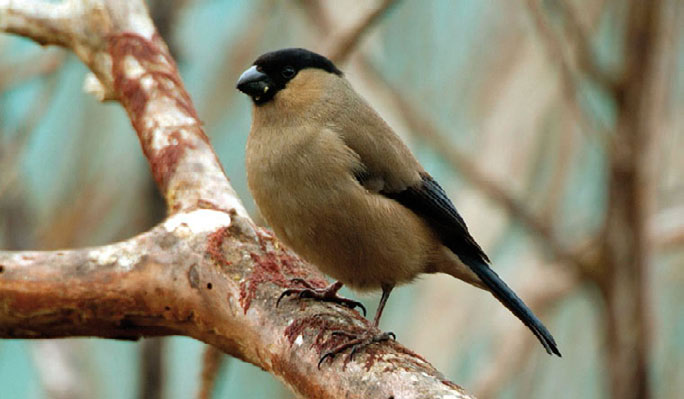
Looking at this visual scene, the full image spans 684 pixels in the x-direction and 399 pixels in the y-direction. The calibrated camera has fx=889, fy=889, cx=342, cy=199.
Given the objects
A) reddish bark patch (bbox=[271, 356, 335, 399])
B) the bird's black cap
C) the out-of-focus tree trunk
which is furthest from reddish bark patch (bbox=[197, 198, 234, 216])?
the out-of-focus tree trunk

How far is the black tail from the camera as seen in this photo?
311cm

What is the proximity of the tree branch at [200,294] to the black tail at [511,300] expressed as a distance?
1.99ft

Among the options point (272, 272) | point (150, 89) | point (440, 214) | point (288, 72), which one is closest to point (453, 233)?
point (440, 214)

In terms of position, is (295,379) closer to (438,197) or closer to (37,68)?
(438,197)

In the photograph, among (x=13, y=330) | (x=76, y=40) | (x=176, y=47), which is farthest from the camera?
(x=176, y=47)

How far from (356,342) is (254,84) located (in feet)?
4.01

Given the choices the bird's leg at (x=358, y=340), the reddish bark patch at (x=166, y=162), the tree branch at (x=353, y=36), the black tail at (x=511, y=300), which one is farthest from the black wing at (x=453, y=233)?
the tree branch at (x=353, y=36)

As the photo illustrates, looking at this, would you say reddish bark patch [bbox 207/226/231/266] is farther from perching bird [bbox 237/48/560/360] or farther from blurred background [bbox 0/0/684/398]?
blurred background [bbox 0/0/684/398]

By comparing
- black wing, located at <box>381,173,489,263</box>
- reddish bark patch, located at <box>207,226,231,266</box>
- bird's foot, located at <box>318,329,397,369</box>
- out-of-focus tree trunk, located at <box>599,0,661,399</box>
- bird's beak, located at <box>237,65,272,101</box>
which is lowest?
bird's foot, located at <box>318,329,397,369</box>

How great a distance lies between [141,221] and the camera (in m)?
4.92

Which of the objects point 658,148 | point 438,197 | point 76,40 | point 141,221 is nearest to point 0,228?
point 141,221

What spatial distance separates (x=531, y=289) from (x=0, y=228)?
3.07 metres

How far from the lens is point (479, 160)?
504cm

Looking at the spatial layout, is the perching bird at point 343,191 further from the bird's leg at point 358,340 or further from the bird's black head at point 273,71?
the bird's leg at point 358,340
